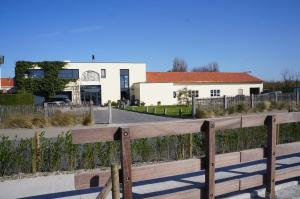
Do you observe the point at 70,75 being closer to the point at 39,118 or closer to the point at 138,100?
the point at 138,100

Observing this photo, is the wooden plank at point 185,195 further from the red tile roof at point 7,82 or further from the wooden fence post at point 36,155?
the red tile roof at point 7,82

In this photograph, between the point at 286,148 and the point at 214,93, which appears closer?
the point at 286,148

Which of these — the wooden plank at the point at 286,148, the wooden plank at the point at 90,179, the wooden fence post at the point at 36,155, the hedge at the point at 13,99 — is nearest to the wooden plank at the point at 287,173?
the wooden plank at the point at 286,148

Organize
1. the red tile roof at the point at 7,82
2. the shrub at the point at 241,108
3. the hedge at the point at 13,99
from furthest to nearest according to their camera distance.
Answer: the red tile roof at the point at 7,82
the hedge at the point at 13,99
the shrub at the point at 241,108

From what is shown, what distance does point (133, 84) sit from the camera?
54.3 meters

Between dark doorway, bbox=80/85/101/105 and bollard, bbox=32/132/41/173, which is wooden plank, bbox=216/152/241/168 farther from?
dark doorway, bbox=80/85/101/105

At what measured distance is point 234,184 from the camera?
523cm

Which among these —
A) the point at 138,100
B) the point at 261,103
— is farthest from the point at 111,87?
the point at 261,103

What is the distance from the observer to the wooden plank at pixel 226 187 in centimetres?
503

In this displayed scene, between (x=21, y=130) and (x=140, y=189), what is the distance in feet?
50.1

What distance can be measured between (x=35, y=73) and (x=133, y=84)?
13.7 m

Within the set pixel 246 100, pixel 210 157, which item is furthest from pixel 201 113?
pixel 210 157

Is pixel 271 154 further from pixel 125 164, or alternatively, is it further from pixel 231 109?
pixel 231 109

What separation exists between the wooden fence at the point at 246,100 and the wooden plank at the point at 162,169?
2194 centimetres
